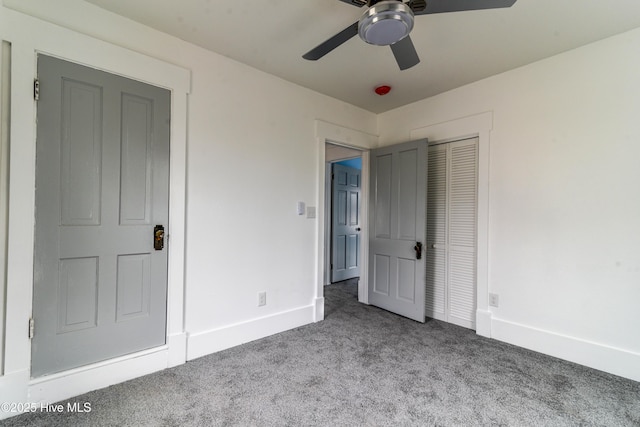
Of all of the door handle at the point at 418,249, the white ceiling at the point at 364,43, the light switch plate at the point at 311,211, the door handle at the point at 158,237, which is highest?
the white ceiling at the point at 364,43

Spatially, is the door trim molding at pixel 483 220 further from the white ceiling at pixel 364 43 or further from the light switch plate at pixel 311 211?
the light switch plate at pixel 311 211

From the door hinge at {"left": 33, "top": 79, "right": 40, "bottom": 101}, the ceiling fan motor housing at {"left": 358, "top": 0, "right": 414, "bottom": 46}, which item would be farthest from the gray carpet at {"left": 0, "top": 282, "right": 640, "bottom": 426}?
the ceiling fan motor housing at {"left": 358, "top": 0, "right": 414, "bottom": 46}

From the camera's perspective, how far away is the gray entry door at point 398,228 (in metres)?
3.14

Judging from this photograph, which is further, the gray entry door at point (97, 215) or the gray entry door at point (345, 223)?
the gray entry door at point (345, 223)

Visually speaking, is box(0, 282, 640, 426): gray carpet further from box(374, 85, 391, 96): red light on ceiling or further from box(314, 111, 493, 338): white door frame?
box(374, 85, 391, 96): red light on ceiling

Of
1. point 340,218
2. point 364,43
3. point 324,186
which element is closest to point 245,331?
point 324,186

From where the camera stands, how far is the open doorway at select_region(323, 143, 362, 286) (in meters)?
4.77

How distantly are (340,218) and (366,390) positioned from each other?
3.25 m

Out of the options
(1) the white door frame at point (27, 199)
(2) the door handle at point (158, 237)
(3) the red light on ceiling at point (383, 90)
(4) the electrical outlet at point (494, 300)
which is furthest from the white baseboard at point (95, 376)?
(3) the red light on ceiling at point (383, 90)

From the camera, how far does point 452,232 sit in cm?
A: 317

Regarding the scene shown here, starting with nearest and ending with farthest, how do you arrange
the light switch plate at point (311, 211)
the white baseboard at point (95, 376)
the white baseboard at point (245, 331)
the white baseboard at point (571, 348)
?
the white baseboard at point (95, 376) < the white baseboard at point (571, 348) < the white baseboard at point (245, 331) < the light switch plate at point (311, 211)

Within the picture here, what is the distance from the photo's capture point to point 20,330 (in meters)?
1.67

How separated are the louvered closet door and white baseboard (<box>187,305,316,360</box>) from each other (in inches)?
58.4

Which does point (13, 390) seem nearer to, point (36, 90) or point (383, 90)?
point (36, 90)
